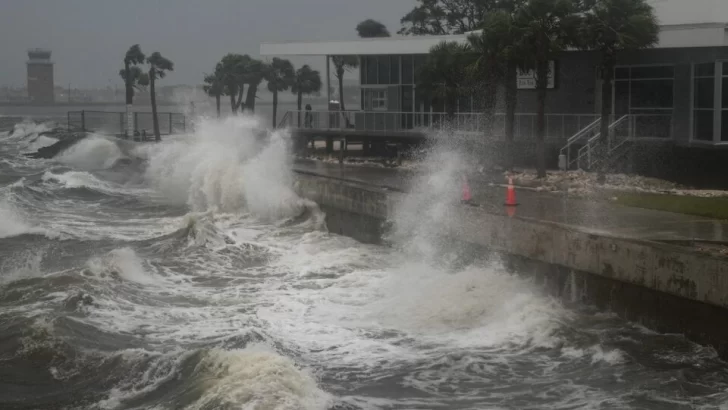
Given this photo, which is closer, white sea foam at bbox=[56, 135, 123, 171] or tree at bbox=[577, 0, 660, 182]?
tree at bbox=[577, 0, 660, 182]

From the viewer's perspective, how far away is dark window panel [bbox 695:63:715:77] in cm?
2346

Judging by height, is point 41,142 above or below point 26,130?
below

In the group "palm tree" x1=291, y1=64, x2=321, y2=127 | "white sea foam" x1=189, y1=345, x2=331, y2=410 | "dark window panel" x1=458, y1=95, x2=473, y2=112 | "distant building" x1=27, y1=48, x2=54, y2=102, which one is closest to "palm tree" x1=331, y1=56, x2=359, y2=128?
"palm tree" x1=291, y1=64, x2=321, y2=127

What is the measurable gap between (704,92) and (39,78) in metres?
180

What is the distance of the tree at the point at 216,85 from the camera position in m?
65.9

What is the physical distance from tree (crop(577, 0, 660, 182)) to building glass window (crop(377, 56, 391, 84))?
13.7 metres

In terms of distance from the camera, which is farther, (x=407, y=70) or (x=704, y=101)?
(x=407, y=70)

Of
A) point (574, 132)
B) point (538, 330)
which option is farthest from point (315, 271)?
point (574, 132)

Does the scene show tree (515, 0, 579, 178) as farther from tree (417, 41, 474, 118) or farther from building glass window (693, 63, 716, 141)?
tree (417, 41, 474, 118)

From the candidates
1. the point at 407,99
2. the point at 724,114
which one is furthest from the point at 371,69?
the point at 724,114

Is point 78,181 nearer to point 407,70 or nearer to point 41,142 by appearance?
point 407,70

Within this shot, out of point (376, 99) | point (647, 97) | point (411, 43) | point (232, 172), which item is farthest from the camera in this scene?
point (376, 99)

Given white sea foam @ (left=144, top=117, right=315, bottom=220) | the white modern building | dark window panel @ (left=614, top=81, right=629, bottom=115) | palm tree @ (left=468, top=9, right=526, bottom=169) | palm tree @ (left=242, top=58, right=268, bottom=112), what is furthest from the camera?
palm tree @ (left=242, top=58, right=268, bottom=112)

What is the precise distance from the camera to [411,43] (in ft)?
113
